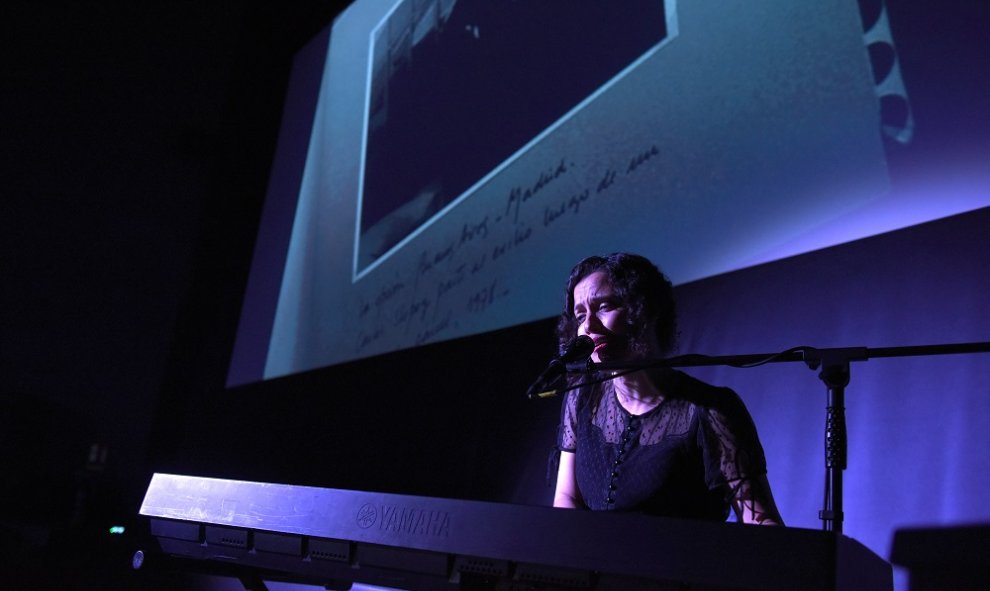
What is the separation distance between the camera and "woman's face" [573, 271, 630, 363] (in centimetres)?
A: 163

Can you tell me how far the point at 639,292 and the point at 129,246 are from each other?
12.1 feet

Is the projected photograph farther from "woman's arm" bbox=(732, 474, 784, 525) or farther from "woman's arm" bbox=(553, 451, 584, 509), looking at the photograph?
"woman's arm" bbox=(732, 474, 784, 525)

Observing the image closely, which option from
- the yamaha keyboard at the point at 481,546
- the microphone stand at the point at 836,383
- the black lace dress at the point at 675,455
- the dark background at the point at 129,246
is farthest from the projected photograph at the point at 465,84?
the yamaha keyboard at the point at 481,546

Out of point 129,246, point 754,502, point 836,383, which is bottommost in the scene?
point 754,502

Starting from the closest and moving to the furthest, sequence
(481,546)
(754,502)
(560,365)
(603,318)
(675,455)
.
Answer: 1. (481,546)
2. (560,365)
3. (754,502)
4. (675,455)
5. (603,318)

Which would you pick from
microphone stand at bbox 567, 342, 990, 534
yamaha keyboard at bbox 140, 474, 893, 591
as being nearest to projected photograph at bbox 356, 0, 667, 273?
microphone stand at bbox 567, 342, 990, 534

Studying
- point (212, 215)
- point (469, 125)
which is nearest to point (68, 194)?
point (212, 215)

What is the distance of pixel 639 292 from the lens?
5.53 ft

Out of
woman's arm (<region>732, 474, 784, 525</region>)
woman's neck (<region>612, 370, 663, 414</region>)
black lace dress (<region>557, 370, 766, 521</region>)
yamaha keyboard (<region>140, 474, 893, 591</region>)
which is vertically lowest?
yamaha keyboard (<region>140, 474, 893, 591</region>)

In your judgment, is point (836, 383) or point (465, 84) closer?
point (836, 383)

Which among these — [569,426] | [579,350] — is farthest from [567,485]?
[579,350]

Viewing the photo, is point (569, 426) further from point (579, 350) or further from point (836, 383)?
point (836, 383)

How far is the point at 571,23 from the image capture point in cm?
240

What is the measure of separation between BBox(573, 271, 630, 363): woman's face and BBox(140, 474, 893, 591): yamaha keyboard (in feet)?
2.21
